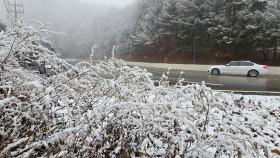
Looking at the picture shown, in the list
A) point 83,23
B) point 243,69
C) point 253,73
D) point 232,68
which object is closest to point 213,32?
point 232,68

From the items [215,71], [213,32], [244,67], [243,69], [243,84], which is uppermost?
[213,32]

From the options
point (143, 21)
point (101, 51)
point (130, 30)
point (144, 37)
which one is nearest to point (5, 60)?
point (144, 37)

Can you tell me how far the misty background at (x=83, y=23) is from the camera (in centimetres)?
8838

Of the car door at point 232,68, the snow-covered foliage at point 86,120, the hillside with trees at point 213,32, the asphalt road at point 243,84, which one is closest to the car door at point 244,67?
the car door at point 232,68

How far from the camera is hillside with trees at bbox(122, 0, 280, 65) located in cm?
4228

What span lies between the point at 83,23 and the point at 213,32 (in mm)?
77249

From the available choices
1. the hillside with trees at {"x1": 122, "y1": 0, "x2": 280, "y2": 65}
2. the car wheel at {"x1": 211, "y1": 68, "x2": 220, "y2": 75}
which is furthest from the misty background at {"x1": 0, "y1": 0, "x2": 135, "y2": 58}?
the car wheel at {"x1": 211, "y1": 68, "x2": 220, "y2": 75}

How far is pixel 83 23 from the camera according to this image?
118375 mm

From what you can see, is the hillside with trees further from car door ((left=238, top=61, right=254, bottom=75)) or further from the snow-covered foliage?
the snow-covered foliage

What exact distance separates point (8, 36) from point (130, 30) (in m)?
76.9

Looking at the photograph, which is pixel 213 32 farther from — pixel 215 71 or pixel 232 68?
pixel 232 68

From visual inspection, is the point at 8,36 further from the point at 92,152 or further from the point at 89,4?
the point at 89,4

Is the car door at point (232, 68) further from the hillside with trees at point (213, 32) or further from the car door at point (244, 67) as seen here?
the hillside with trees at point (213, 32)

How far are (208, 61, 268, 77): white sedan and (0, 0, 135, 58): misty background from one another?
30733 millimetres
